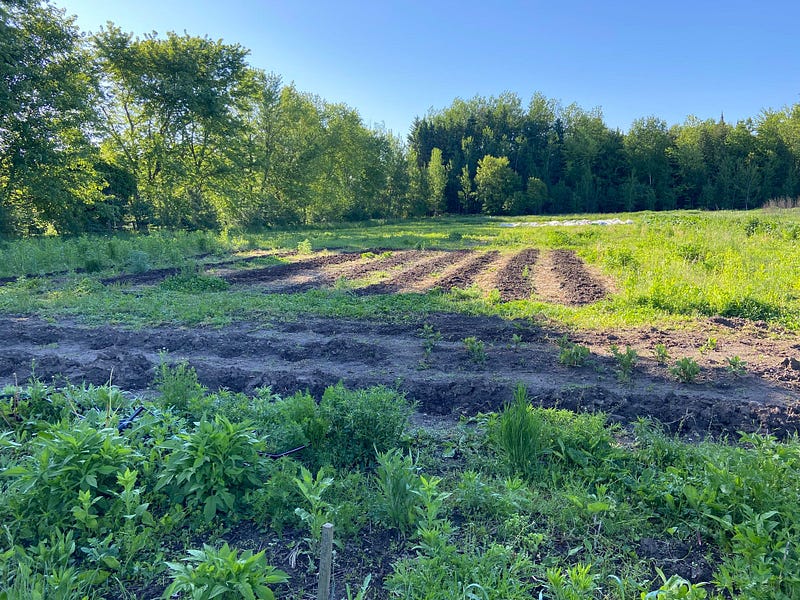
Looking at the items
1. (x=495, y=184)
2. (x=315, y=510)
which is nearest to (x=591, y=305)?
(x=315, y=510)

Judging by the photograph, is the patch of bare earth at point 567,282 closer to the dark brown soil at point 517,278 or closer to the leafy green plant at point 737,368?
the dark brown soil at point 517,278

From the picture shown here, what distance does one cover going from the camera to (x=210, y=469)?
108 inches

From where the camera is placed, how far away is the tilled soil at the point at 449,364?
4457mm

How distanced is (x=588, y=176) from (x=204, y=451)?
66760 millimetres

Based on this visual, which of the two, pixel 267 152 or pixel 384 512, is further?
pixel 267 152

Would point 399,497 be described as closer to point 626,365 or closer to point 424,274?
point 626,365

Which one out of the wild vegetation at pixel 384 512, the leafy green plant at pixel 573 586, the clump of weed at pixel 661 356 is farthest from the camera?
the clump of weed at pixel 661 356

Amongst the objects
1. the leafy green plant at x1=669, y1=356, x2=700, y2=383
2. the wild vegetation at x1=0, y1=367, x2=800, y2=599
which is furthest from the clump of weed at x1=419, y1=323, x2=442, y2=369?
the leafy green plant at x1=669, y1=356, x2=700, y2=383

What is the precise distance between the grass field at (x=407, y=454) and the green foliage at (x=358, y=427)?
0.02m

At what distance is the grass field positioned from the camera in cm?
232

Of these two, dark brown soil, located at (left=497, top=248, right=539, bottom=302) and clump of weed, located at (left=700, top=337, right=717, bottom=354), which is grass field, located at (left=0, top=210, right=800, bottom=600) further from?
Result: dark brown soil, located at (left=497, top=248, right=539, bottom=302)

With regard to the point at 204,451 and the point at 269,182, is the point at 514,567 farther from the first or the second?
the point at 269,182

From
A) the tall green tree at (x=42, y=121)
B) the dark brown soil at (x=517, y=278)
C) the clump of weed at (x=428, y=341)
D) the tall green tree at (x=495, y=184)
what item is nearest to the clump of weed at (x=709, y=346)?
the clump of weed at (x=428, y=341)

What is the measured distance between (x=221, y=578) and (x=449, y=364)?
4.07m
